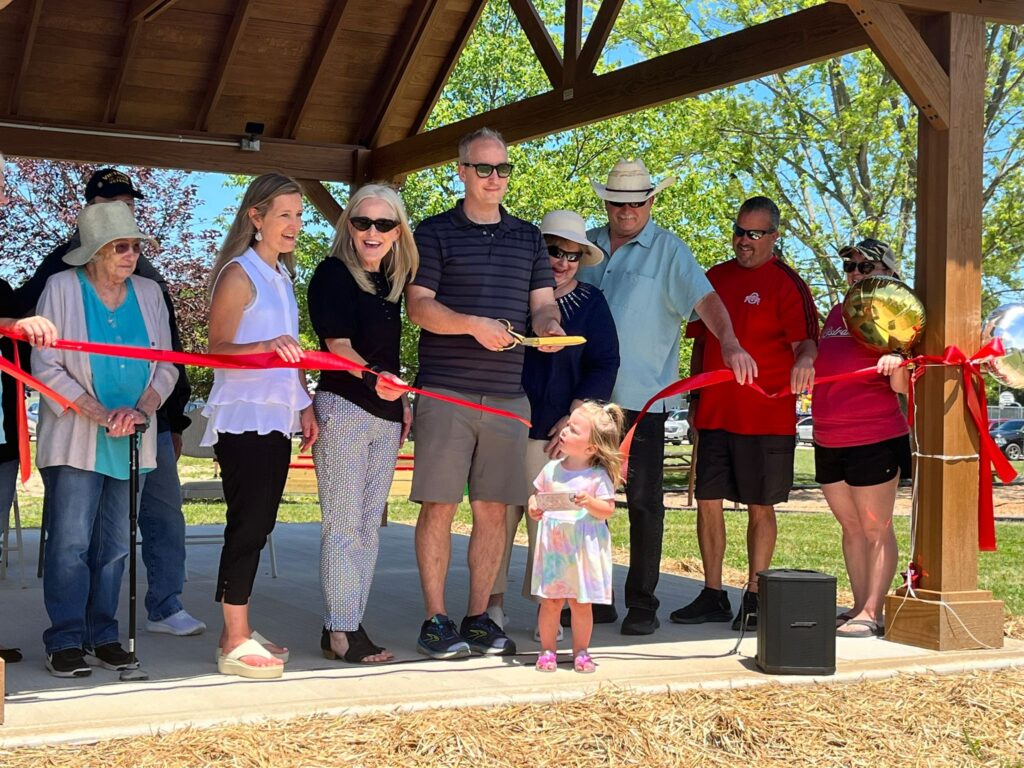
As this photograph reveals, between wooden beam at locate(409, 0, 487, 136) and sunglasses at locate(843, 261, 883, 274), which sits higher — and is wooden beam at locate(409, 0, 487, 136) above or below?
above

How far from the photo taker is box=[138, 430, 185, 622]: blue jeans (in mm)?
5789

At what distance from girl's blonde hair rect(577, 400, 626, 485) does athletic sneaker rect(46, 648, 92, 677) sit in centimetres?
194

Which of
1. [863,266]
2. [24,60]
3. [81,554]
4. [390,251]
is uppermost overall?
[24,60]

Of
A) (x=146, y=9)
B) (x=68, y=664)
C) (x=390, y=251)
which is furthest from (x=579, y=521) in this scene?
(x=146, y=9)

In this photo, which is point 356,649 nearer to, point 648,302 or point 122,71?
point 648,302

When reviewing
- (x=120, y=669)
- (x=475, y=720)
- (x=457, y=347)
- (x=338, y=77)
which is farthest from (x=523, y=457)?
(x=338, y=77)

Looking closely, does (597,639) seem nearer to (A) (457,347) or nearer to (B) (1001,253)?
(A) (457,347)

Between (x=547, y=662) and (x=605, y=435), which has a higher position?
(x=605, y=435)

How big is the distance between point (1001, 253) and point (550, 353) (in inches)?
668

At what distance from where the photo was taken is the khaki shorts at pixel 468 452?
5160 millimetres

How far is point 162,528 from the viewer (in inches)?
231

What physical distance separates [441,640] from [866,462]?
83.8 inches

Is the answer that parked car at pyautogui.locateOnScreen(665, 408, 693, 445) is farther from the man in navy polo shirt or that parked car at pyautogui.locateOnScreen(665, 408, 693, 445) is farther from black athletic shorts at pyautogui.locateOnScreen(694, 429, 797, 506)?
the man in navy polo shirt

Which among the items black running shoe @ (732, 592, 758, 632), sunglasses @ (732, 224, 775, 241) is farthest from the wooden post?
sunglasses @ (732, 224, 775, 241)
